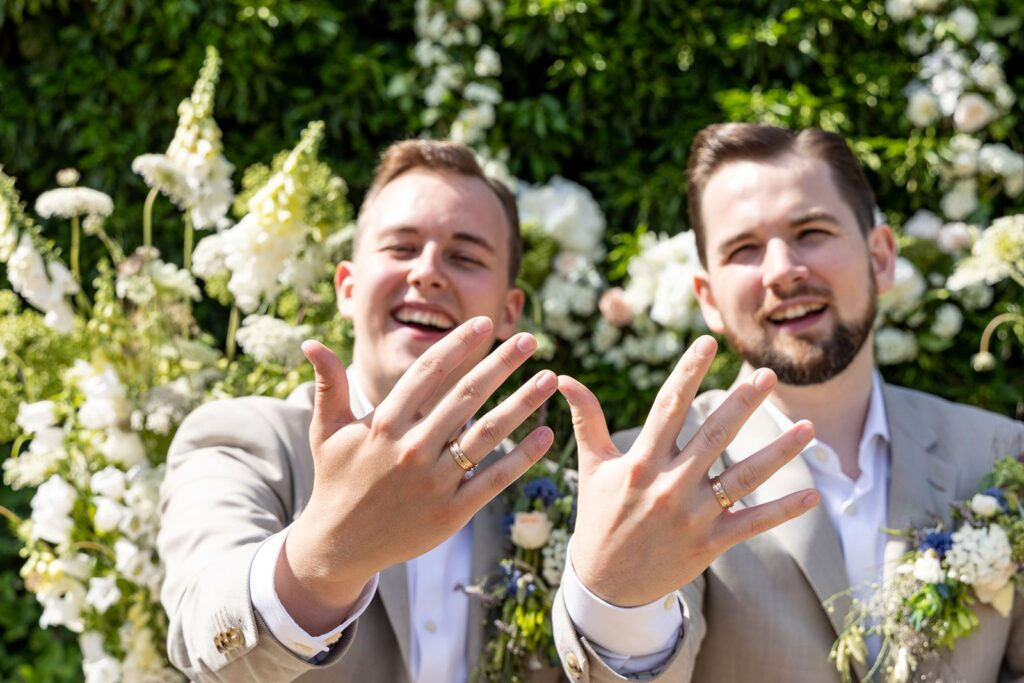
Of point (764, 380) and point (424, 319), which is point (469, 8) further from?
point (764, 380)

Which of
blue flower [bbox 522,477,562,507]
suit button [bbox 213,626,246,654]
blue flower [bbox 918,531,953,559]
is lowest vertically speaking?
blue flower [bbox 918,531,953,559]

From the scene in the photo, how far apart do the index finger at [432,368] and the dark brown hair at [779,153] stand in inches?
55.4

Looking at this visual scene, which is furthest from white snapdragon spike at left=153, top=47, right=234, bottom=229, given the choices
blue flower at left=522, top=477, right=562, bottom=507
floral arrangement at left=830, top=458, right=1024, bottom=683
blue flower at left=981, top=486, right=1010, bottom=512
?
blue flower at left=981, top=486, right=1010, bottom=512

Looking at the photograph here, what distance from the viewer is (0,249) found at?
2.75 m

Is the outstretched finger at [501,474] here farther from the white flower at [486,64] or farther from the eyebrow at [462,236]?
the white flower at [486,64]

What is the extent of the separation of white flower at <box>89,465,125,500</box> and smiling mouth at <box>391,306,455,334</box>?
828mm

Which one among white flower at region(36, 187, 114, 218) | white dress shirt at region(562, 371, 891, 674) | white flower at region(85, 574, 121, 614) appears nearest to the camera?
white dress shirt at region(562, 371, 891, 674)

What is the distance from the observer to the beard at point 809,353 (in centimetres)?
260

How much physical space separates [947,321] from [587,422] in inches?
85.0

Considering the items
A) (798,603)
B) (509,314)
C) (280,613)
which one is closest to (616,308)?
(509,314)

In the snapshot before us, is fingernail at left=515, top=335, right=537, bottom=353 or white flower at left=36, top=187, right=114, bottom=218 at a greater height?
white flower at left=36, top=187, right=114, bottom=218

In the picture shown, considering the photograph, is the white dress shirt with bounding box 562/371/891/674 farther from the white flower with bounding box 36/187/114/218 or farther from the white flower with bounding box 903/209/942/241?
the white flower with bounding box 36/187/114/218

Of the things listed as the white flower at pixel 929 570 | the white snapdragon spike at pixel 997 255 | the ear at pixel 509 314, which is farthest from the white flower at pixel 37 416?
the white snapdragon spike at pixel 997 255

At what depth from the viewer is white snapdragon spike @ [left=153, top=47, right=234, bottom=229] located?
295 cm
